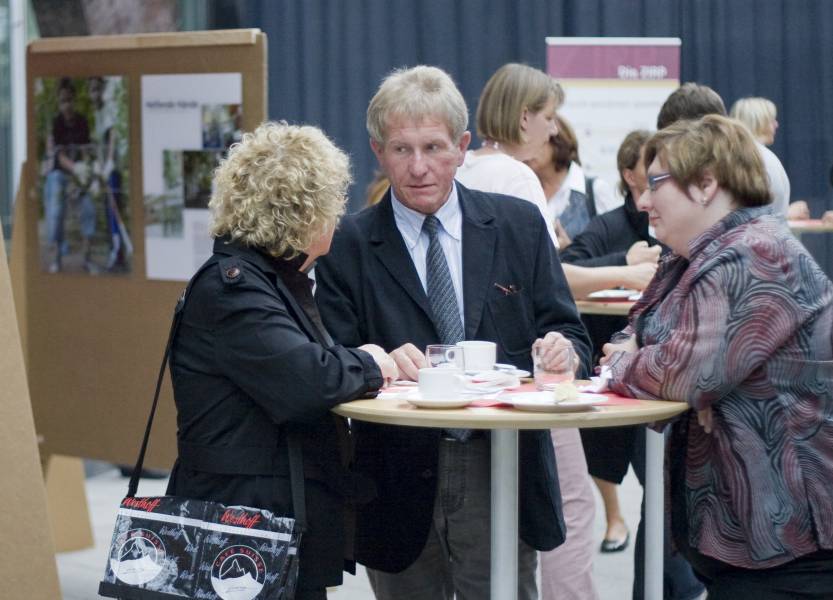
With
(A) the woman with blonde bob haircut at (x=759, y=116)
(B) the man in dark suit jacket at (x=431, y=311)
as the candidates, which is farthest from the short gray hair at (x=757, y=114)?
(B) the man in dark suit jacket at (x=431, y=311)

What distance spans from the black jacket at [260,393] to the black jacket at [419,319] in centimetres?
21

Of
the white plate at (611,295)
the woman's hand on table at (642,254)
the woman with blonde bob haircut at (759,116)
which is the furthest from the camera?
the woman with blonde bob haircut at (759,116)

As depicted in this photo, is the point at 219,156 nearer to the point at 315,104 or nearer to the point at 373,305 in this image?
the point at 373,305

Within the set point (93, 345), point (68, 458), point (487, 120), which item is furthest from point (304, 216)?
point (68, 458)

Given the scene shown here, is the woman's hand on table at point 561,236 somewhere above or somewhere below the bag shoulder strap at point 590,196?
below

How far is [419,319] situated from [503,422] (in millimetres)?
575

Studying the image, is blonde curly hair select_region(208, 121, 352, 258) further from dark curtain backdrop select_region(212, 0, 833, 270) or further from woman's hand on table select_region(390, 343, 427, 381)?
dark curtain backdrop select_region(212, 0, 833, 270)

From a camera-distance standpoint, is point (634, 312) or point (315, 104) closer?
point (634, 312)

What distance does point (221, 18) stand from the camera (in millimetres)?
7539

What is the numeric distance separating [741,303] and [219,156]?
219cm

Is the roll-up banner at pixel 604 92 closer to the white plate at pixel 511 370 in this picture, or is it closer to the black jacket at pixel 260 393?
the white plate at pixel 511 370

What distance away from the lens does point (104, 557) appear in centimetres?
488

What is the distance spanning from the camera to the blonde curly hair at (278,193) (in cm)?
240

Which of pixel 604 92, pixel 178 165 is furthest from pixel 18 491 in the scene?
pixel 604 92
